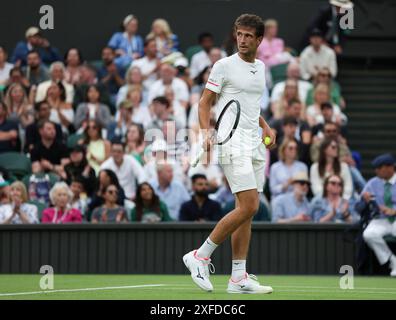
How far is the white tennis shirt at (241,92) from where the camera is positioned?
882 centimetres

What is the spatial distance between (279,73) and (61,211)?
19.3 feet

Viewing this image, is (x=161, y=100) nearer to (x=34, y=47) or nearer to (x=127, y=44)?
(x=127, y=44)

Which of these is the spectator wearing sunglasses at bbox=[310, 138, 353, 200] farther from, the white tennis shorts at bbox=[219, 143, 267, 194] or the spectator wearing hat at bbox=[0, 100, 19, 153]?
the white tennis shorts at bbox=[219, 143, 267, 194]

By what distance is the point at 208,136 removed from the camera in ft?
27.7

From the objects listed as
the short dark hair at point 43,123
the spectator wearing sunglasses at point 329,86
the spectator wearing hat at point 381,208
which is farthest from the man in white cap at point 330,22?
the short dark hair at point 43,123

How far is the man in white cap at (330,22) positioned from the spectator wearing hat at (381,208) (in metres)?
5.48

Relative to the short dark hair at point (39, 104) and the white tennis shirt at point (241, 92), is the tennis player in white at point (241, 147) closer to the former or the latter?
the white tennis shirt at point (241, 92)

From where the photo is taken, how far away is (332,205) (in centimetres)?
1488

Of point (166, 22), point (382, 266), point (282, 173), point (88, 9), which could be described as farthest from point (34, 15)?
point (382, 266)

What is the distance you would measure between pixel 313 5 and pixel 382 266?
7.99m

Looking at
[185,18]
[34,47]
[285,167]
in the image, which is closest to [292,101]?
[285,167]

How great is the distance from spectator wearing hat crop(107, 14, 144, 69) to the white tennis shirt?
10201 millimetres

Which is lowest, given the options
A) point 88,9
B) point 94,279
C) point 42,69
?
point 94,279

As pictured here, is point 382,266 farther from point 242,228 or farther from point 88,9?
point 88,9
